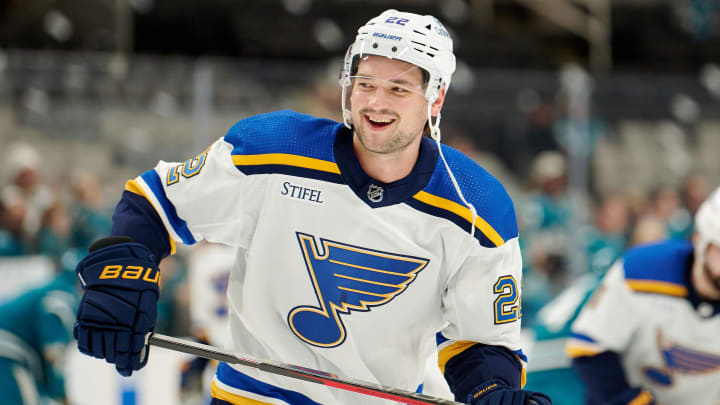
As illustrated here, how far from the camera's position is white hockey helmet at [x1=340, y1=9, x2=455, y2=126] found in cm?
221

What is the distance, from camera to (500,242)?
87.3 inches

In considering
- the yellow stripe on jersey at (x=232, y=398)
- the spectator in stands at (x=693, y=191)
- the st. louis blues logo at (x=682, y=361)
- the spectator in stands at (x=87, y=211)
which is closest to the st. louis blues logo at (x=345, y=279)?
the yellow stripe on jersey at (x=232, y=398)

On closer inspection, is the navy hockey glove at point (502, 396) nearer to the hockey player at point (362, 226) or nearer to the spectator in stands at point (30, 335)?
the hockey player at point (362, 226)

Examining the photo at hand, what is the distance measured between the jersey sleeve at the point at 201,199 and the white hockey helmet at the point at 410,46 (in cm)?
32

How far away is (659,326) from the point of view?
11.1ft

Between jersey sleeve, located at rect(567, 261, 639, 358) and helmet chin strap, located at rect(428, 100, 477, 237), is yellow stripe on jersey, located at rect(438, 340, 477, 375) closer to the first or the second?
helmet chin strap, located at rect(428, 100, 477, 237)

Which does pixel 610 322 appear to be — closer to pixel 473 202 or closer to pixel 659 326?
pixel 659 326

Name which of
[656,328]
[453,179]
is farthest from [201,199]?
[656,328]

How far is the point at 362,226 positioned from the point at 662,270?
153cm

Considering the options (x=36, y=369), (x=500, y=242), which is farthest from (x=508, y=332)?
(x=36, y=369)

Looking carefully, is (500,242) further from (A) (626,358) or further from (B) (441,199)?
(A) (626,358)

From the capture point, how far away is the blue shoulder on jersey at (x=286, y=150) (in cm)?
224

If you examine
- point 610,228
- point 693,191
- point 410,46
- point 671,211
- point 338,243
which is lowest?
point 610,228

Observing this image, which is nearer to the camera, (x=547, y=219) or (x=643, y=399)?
(x=643, y=399)
